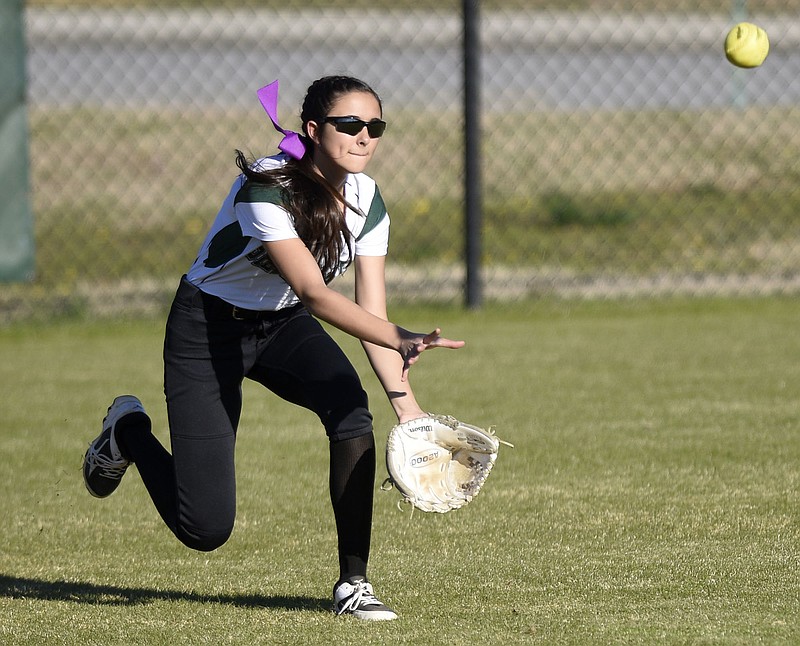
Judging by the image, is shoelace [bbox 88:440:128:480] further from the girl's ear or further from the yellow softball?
the yellow softball

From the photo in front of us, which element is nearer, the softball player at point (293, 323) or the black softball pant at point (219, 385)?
the softball player at point (293, 323)

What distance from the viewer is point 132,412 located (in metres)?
4.48

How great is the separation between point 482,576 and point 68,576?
1.33 meters

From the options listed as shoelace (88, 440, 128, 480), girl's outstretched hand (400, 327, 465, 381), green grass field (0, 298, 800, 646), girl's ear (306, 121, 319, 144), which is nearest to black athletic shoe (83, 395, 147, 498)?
shoelace (88, 440, 128, 480)

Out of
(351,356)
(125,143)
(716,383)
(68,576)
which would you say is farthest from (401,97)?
(68,576)

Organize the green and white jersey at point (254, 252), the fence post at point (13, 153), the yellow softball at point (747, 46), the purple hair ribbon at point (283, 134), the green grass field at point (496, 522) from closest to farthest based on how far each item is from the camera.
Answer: the green grass field at point (496, 522)
the purple hair ribbon at point (283, 134)
the green and white jersey at point (254, 252)
the yellow softball at point (747, 46)
the fence post at point (13, 153)

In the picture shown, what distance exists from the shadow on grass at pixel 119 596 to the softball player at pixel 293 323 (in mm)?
156

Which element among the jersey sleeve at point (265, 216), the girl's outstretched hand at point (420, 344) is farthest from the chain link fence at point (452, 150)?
the girl's outstretched hand at point (420, 344)

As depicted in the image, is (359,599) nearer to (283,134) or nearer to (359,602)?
Answer: (359,602)

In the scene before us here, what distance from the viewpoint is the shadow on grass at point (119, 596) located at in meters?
3.94

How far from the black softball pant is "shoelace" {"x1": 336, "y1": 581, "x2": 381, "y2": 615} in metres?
0.08

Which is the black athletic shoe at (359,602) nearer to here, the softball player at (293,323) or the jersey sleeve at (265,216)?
the softball player at (293,323)

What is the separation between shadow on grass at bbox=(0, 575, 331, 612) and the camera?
3.94 meters

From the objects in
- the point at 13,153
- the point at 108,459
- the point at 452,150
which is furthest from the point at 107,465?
the point at 452,150
